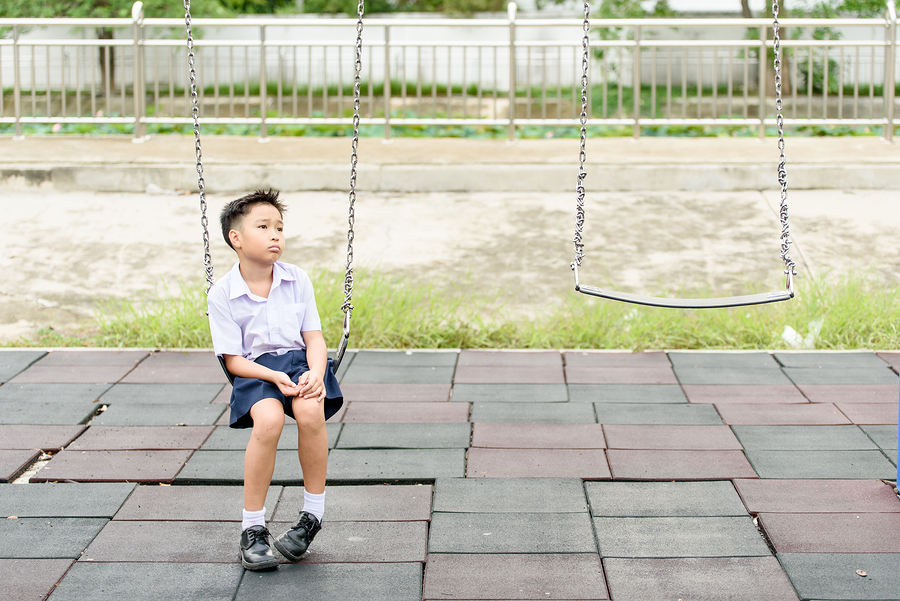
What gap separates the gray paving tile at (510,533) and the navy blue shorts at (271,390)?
22.6 inches

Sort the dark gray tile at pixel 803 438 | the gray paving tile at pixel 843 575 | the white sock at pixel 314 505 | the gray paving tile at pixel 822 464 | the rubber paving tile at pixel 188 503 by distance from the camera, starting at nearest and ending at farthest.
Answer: the gray paving tile at pixel 843 575
the white sock at pixel 314 505
the rubber paving tile at pixel 188 503
the gray paving tile at pixel 822 464
the dark gray tile at pixel 803 438

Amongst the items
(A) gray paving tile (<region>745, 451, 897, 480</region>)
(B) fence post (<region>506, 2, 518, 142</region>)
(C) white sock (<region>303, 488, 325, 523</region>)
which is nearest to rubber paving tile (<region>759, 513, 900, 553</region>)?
(A) gray paving tile (<region>745, 451, 897, 480</region>)

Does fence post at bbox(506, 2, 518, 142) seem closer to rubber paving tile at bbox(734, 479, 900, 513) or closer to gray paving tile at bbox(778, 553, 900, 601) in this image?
rubber paving tile at bbox(734, 479, 900, 513)

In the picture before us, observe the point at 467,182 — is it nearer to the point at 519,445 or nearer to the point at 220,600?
the point at 519,445

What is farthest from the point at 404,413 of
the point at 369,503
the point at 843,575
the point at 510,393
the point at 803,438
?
the point at 843,575

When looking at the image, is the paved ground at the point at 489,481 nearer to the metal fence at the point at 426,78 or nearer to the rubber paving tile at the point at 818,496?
the rubber paving tile at the point at 818,496

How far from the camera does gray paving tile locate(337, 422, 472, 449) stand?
3.94 metres

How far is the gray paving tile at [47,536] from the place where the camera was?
2.98 m

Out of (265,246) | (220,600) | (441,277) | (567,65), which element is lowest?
(220,600)

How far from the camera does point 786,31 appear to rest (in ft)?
44.6

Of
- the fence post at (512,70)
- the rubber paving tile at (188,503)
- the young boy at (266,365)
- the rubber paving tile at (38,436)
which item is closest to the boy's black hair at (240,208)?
the young boy at (266,365)

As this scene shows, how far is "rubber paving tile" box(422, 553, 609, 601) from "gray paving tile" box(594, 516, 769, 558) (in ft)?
0.49

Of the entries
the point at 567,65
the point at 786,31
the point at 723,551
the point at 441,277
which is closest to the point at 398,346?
the point at 441,277

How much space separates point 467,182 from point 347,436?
4.76 meters
